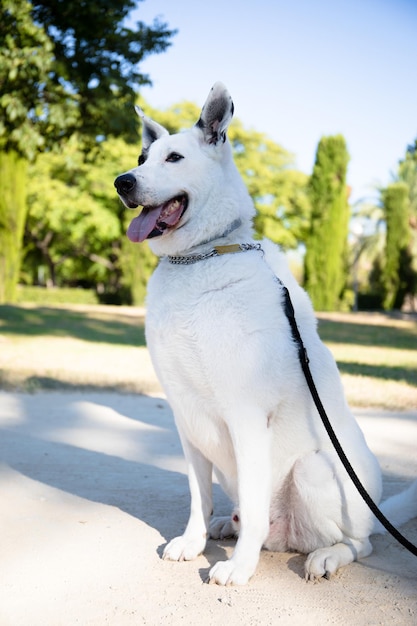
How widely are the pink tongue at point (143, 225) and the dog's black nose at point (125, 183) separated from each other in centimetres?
13

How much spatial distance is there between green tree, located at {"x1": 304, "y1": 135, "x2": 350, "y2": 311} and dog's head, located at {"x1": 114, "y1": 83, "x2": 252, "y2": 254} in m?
27.6

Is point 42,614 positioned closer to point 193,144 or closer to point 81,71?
point 193,144

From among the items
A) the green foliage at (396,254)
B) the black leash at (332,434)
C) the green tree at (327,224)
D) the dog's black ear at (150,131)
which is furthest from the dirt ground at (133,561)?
the green foliage at (396,254)

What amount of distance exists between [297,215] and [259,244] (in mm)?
38999

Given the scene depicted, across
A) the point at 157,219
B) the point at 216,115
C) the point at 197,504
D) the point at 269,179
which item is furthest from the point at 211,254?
the point at 269,179

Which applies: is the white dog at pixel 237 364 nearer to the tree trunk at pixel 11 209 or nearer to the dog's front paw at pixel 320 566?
the dog's front paw at pixel 320 566

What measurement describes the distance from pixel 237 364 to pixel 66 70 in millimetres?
10511

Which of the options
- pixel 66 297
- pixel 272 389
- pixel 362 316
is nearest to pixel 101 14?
pixel 272 389

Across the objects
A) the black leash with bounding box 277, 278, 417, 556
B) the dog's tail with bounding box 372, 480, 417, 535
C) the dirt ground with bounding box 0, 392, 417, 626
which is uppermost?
the black leash with bounding box 277, 278, 417, 556

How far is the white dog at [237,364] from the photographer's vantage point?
2.70 m

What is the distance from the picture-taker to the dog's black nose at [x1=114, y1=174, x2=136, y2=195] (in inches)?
107

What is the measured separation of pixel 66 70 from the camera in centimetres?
1186

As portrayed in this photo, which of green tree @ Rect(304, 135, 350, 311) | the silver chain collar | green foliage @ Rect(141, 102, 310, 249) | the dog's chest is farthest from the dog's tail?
green foliage @ Rect(141, 102, 310, 249)

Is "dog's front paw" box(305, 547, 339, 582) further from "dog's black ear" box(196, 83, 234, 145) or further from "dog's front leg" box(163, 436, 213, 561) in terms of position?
"dog's black ear" box(196, 83, 234, 145)
